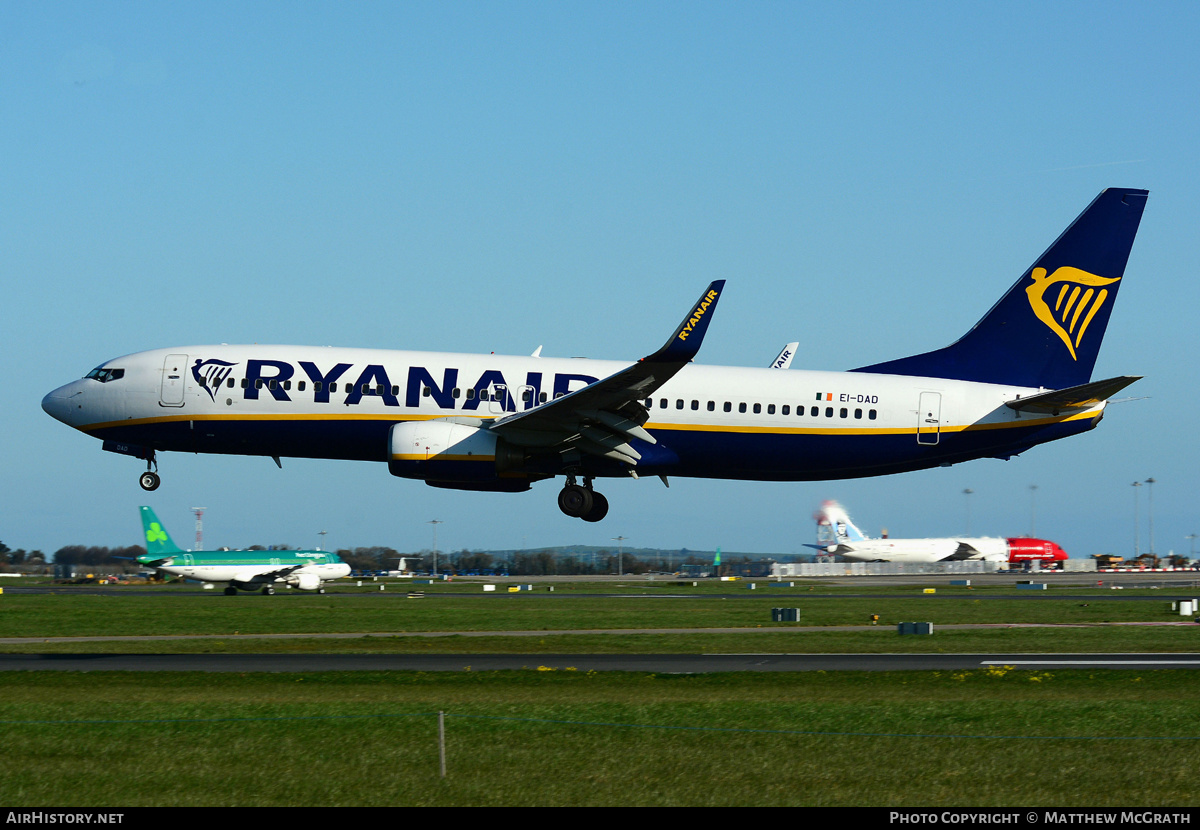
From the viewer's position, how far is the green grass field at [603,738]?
15.2 meters

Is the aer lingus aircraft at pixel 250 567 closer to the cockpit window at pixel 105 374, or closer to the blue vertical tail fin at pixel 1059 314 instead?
the cockpit window at pixel 105 374

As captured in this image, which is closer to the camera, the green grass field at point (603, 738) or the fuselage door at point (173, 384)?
the green grass field at point (603, 738)

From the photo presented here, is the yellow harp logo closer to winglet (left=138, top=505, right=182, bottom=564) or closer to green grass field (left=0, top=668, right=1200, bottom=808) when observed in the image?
green grass field (left=0, top=668, right=1200, bottom=808)

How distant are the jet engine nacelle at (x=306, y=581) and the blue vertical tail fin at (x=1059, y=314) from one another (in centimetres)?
Result: 5430

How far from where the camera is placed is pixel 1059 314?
1738 inches

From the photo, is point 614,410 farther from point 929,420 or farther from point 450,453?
point 929,420

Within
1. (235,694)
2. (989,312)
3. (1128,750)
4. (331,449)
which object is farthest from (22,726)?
(989,312)

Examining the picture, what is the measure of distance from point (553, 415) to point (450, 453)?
3.64 meters

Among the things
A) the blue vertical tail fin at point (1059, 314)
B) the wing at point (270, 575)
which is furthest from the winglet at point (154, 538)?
the blue vertical tail fin at point (1059, 314)

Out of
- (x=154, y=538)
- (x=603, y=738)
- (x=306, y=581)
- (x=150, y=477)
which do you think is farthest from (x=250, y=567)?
(x=603, y=738)

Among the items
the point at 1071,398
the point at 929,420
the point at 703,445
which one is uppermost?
the point at 1071,398

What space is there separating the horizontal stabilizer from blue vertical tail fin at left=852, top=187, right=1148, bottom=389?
200 cm

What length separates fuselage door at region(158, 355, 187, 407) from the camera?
4103cm
